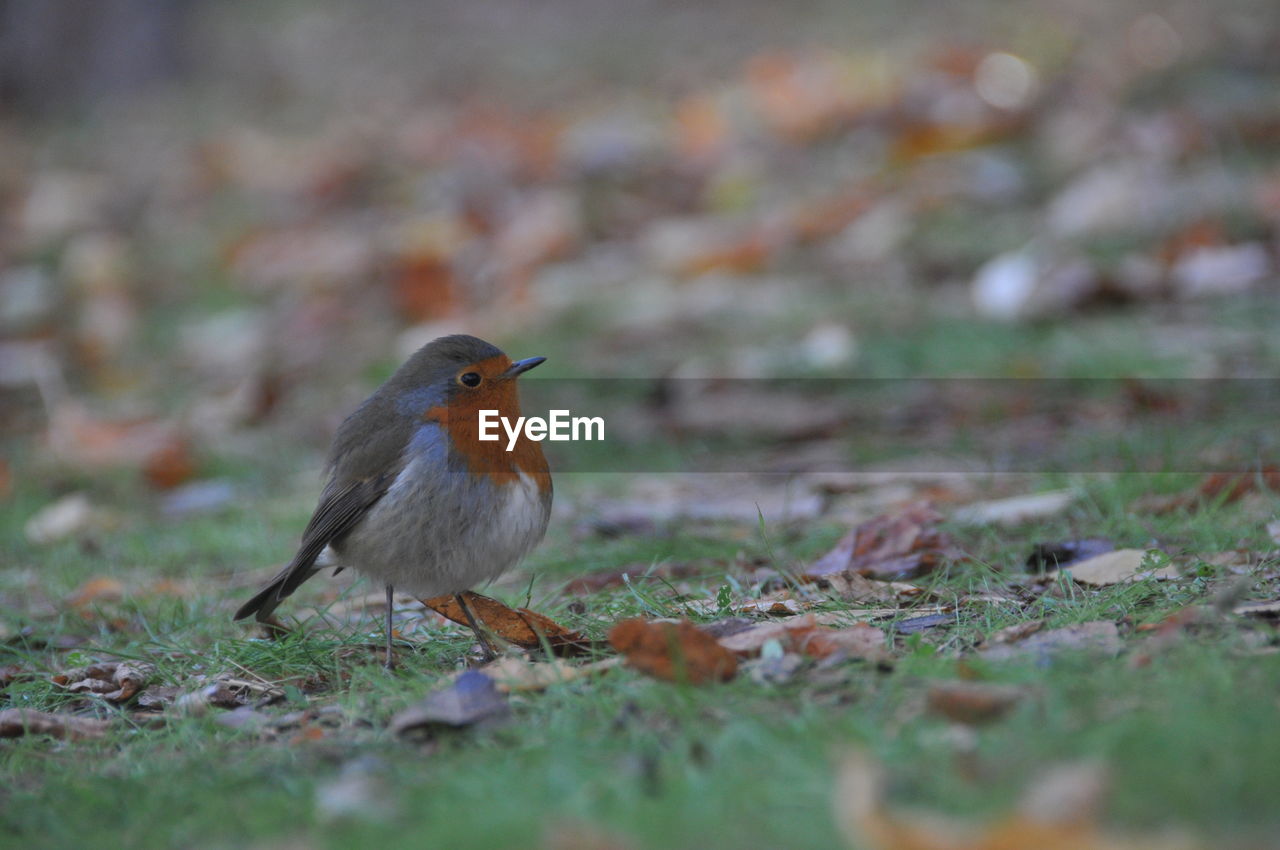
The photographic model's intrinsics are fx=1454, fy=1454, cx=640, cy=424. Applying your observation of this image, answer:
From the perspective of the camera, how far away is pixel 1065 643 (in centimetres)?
244

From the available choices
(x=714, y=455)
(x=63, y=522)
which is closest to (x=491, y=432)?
(x=714, y=455)

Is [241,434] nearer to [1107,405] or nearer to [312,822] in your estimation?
[1107,405]

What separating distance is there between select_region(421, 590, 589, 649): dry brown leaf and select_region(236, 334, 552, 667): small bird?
0.13 feet

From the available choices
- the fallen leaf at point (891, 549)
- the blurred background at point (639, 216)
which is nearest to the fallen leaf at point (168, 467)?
the blurred background at point (639, 216)

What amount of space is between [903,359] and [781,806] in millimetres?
3769

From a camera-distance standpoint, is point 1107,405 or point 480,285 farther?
point 480,285

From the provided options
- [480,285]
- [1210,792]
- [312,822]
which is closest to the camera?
[1210,792]

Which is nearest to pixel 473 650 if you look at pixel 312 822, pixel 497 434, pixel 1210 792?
pixel 497 434

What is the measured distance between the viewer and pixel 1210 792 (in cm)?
169

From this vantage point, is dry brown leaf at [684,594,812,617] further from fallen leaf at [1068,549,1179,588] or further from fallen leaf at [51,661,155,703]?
fallen leaf at [51,661,155,703]

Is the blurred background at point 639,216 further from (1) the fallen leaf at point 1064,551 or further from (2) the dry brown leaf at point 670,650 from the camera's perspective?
(2) the dry brown leaf at point 670,650

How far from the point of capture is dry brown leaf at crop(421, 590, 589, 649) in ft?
9.46

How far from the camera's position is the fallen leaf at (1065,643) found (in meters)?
2.36

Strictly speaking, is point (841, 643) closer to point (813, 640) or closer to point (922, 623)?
point (813, 640)
